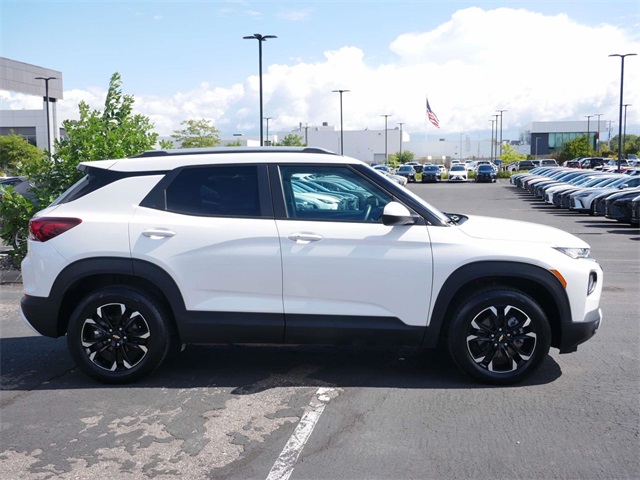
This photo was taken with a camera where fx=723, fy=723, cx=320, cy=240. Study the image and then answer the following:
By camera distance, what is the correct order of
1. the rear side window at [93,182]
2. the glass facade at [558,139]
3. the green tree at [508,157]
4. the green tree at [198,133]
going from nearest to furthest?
the rear side window at [93,182], the green tree at [198,133], the green tree at [508,157], the glass facade at [558,139]

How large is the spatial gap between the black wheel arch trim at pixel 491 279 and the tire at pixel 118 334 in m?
2.10

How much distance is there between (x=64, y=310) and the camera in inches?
231

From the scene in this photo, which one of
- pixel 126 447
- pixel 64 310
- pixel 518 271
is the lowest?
pixel 126 447

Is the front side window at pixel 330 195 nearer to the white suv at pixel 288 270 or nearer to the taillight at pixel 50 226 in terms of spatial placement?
the white suv at pixel 288 270

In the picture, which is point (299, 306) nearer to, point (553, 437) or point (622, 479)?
point (553, 437)

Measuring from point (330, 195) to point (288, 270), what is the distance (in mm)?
717

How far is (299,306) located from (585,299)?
7.25 ft

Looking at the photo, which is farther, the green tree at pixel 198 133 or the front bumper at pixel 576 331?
the green tree at pixel 198 133

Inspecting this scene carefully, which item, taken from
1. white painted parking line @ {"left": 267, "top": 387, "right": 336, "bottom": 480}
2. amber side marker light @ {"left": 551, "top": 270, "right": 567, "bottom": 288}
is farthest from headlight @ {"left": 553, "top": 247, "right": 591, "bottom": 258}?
white painted parking line @ {"left": 267, "top": 387, "right": 336, "bottom": 480}

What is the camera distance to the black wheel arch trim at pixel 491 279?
5477 millimetres

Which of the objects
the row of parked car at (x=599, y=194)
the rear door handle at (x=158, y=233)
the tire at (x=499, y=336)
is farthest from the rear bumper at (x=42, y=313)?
the row of parked car at (x=599, y=194)

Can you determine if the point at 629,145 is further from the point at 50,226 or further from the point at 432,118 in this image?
the point at 50,226

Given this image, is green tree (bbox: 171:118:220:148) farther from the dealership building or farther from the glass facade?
the glass facade

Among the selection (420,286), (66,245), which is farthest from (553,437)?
(66,245)
